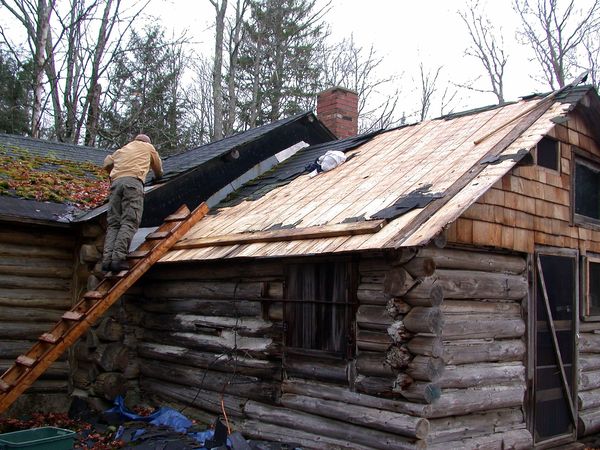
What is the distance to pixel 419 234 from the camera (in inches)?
241

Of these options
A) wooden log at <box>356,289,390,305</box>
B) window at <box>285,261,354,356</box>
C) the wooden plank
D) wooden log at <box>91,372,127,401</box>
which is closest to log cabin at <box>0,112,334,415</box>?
wooden log at <box>91,372,127,401</box>

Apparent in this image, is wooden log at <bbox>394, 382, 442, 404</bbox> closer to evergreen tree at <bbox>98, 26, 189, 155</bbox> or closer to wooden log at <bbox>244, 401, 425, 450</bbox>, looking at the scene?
wooden log at <bbox>244, 401, 425, 450</bbox>

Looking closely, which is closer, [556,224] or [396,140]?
[556,224]

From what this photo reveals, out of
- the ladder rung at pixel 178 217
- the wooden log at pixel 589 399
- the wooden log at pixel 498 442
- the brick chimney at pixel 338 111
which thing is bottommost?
the wooden log at pixel 498 442

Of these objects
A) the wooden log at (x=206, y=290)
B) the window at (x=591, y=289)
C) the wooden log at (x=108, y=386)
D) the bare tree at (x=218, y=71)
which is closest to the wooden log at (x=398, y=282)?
the wooden log at (x=206, y=290)

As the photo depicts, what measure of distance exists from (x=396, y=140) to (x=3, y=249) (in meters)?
6.68

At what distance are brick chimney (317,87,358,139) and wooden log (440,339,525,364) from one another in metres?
7.85

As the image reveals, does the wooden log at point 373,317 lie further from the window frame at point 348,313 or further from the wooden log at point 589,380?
the wooden log at point 589,380

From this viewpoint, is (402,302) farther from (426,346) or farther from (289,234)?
(289,234)

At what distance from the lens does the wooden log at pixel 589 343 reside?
905 centimetres

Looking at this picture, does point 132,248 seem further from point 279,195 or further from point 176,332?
point 279,195

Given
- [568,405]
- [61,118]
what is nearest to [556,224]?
[568,405]

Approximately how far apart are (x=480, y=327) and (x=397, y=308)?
129cm

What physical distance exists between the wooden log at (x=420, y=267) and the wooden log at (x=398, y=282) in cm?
5
